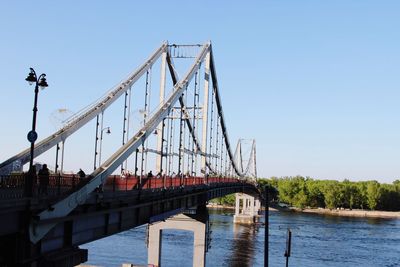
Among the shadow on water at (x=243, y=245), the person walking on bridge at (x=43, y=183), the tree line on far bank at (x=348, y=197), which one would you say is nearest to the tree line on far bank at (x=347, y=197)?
the tree line on far bank at (x=348, y=197)

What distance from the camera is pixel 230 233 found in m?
95.8

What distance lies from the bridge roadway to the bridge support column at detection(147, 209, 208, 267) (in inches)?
590

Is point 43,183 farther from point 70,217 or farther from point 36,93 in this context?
point 36,93

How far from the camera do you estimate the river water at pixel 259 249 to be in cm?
6003

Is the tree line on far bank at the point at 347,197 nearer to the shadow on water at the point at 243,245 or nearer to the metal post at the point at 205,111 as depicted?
the shadow on water at the point at 243,245

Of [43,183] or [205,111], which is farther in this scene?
[205,111]

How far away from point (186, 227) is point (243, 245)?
2758 centimetres

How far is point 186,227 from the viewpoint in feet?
170

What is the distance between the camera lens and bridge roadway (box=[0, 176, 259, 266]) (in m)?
16.5

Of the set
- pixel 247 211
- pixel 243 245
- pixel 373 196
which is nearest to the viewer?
pixel 243 245

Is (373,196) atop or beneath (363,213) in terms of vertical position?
atop

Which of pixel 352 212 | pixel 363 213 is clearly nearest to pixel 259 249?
pixel 363 213

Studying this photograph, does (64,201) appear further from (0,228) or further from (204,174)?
(204,174)

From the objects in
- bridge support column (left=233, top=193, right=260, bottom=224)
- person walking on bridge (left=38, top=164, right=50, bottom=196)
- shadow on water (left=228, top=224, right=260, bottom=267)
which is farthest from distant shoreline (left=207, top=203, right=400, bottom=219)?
person walking on bridge (left=38, top=164, right=50, bottom=196)
